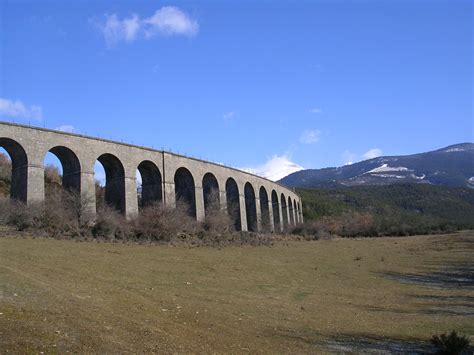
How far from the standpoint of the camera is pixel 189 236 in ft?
113

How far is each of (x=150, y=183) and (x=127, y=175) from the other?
186 inches

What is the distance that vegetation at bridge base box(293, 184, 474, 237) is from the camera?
71.9m

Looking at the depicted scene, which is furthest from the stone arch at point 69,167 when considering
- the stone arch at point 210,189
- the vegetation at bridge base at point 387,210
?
the vegetation at bridge base at point 387,210

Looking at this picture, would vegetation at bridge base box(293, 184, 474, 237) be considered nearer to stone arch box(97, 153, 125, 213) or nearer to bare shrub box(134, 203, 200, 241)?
stone arch box(97, 153, 125, 213)

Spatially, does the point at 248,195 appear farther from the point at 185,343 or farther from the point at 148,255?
the point at 185,343

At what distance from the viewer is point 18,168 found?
30844 millimetres

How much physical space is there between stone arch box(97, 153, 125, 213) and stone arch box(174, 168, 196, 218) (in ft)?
27.5

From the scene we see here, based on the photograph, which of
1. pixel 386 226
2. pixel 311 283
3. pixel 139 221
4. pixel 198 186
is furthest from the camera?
pixel 386 226

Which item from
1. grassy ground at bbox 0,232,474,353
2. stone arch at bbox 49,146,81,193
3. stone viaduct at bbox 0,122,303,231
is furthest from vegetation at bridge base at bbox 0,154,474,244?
grassy ground at bbox 0,232,474,353

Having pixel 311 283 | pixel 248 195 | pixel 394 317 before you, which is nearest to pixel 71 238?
pixel 311 283

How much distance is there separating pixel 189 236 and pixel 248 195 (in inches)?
1052

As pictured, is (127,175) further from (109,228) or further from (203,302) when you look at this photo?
(203,302)

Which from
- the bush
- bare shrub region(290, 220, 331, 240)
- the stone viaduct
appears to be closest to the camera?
the bush

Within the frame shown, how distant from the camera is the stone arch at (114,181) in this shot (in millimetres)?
37438
